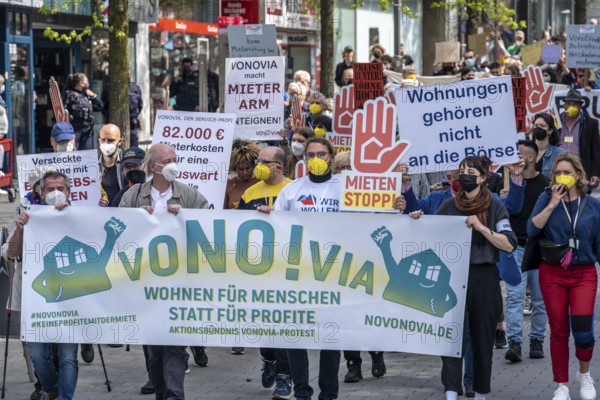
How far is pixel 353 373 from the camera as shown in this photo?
30.4 ft

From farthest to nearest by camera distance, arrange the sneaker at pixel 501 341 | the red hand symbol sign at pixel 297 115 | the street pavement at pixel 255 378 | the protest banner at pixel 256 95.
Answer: the red hand symbol sign at pixel 297 115 < the protest banner at pixel 256 95 < the sneaker at pixel 501 341 < the street pavement at pixel 255 378

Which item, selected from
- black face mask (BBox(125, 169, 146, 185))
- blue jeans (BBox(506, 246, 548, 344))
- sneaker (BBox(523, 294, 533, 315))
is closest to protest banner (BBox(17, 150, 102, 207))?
black face mask (BBox(125, 169, 146, 185))

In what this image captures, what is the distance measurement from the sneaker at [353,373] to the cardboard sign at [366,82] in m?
4.55

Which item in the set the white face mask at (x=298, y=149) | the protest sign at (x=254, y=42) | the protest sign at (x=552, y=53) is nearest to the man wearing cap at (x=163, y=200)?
the white face mask at (x=298, y=149)

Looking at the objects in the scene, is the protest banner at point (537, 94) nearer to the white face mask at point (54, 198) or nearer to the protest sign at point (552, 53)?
the white face mask at point (54, 198)

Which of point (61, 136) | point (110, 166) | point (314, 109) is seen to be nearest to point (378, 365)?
point (110, 166)

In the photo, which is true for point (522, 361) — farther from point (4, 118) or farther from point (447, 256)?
point (4, 118)

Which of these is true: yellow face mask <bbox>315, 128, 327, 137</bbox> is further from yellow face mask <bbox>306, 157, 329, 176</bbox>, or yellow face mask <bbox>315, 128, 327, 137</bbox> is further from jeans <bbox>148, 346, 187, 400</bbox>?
jeans <bbox>148, 346, 187, 400</bbox>

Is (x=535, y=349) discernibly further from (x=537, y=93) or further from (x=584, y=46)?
(x=584, y=46)

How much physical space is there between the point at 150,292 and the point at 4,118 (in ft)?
40.3

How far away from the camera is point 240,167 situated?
10047mm

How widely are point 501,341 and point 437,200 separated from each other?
1920 millimetres

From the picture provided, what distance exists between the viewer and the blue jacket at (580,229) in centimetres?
845

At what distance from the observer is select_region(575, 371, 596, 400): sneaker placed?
28.0 feet
